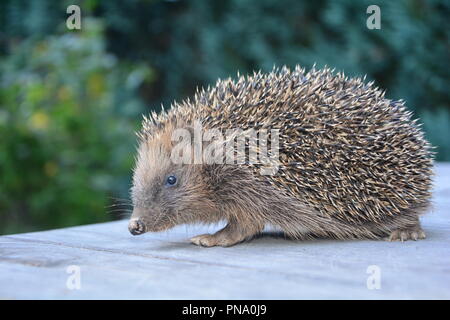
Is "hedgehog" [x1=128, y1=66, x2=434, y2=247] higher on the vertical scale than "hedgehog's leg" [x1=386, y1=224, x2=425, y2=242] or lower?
higher

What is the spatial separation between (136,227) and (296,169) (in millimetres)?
1084

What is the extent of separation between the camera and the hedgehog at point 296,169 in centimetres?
407

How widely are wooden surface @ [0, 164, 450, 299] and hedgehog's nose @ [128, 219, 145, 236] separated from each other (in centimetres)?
9

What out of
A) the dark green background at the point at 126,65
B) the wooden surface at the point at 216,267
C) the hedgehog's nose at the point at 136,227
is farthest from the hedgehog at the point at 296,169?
the dark green background at the point at 126,65

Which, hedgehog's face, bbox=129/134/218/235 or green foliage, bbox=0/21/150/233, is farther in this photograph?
green foliage, bbox=0/21/150/233

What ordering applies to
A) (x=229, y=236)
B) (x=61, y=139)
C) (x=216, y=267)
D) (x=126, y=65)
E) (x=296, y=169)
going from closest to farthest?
1. (x=216, y=267)
2. (x=296, y=169)
3. (x=229, y=236)
4. (x=61, y=139)
5. (x=126, y=65)

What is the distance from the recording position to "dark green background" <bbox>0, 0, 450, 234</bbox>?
7.43m

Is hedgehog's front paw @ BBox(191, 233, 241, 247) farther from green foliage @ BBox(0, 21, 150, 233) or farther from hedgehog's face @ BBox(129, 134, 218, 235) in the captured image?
green foliage @ BBox(0, 21, 150, 233)

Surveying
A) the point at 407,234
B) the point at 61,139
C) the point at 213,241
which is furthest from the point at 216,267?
the point at 61,139

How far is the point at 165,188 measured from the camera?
168 inches

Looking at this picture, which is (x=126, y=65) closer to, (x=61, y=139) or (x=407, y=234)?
(x=61, y=139)

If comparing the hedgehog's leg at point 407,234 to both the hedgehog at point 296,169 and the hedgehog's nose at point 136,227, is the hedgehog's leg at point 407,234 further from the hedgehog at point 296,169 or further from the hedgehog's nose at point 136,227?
the hedgehog's nose at point 136,227

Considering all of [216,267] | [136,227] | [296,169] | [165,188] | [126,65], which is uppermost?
[126,65]

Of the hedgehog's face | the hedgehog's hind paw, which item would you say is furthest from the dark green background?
the hedgehog's hind paw
